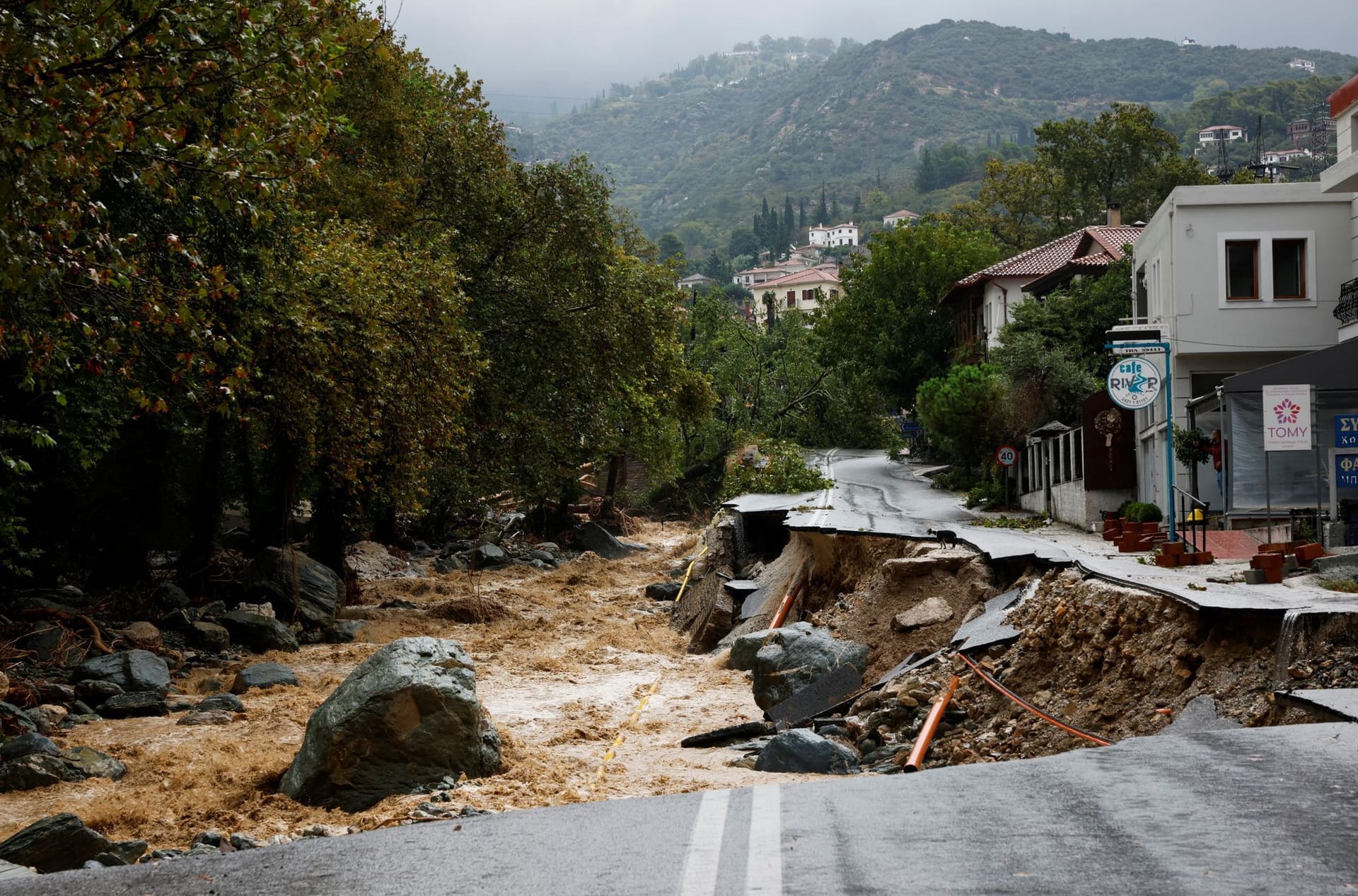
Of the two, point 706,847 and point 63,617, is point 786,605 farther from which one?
point 706,847

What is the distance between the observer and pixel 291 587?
21.2 meters

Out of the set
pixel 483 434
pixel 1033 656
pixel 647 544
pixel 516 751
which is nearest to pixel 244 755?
pixel 516 751

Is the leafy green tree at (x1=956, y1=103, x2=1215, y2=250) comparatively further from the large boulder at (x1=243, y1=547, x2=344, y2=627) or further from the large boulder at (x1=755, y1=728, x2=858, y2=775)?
the large boulder at (x1=755, y1=728, x2=858, y2=775)

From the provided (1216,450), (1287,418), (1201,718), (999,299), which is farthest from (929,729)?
(999,299)

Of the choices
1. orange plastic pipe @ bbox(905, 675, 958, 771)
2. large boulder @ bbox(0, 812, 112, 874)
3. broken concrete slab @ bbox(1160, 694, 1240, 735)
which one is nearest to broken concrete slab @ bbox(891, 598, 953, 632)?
orange plastic pipe @ bbox(905, 675, 958, 771)

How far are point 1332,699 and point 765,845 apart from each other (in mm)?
4426

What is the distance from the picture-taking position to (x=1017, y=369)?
38906 mm

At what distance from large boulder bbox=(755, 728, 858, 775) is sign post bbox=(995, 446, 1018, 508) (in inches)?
1087

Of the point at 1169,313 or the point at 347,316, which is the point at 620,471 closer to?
the point at 1169,313

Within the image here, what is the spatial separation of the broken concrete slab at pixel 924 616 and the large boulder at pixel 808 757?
456cm

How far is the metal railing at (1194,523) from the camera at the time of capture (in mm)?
16906

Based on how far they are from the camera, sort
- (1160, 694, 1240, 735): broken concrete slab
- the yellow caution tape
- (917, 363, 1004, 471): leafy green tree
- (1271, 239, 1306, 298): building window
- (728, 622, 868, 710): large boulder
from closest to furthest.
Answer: (1160, 694, 1240, 735): broken concrete slab, the yellow caution tape, (728, 622, 868, 710): large boulder, (1271, 239, 1306, 298): building window, (917, 363, 1004, 471): leafy green tree

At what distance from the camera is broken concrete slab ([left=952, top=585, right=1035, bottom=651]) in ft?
39.9

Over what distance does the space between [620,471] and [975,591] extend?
3604 centimetres
